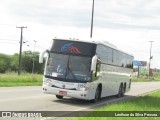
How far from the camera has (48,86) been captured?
797 inches

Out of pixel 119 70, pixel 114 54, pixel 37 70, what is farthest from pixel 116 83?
pixel 37 70

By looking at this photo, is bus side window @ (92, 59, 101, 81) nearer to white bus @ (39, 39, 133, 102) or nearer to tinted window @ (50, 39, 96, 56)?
white bus @ (39, 39, 133, 102)

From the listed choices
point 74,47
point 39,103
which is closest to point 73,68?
point 74,47

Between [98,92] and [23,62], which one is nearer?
[98,92]

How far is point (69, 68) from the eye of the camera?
20062 mm

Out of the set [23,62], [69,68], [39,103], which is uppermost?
[23,62]

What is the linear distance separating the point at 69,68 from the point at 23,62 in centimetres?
11318

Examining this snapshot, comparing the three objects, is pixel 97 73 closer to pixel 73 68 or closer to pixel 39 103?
pixel 73 68

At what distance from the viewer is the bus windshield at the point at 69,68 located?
65.6ft

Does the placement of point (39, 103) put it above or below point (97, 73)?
below

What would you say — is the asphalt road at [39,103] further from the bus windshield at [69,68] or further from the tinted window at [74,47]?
the tinted window at [74,47]

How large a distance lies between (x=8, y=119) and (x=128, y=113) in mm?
4549

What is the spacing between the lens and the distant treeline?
13050 cm

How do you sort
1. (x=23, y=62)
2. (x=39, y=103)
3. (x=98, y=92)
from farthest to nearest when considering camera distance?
1. (x=23, y=62)
2. (x=98, y=92)
3. (x=39, y=103)
